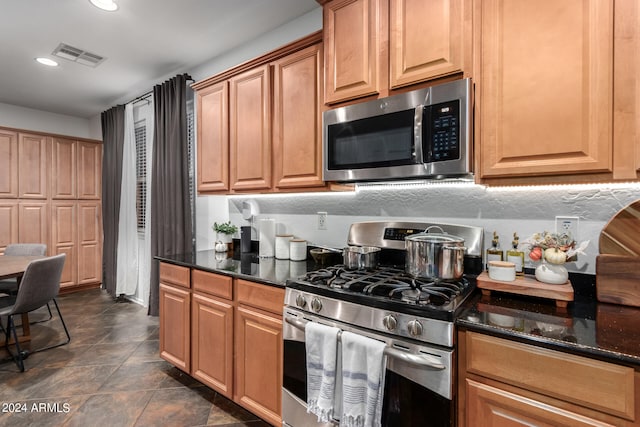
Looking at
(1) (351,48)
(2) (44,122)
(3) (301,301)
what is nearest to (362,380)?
(3) (301,301)

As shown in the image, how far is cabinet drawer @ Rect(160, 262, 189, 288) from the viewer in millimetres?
2205

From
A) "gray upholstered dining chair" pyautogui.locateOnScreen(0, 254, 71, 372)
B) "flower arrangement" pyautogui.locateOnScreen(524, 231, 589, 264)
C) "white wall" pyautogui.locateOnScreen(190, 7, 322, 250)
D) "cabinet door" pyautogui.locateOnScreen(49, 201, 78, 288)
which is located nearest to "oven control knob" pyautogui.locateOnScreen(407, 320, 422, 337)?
"flower arrangement" pyautogui.locateOnScreen(524, 231, 589, 264)

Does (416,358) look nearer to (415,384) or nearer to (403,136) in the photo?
(415,384)

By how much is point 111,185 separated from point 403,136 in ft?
14.9

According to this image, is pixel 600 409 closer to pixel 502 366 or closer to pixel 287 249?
pixel 502 366

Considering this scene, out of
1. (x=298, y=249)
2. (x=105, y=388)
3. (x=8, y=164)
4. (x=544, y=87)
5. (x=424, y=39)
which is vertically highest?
(x=424, y=39)

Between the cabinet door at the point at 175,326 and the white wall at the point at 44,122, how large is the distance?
167 inches

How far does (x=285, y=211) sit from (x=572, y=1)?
6.65ft

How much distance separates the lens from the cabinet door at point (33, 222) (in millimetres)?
4281

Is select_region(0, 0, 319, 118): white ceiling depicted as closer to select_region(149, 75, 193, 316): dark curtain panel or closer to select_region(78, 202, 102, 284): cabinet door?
select_region(149, 75, 193, 316): dark curtain panel

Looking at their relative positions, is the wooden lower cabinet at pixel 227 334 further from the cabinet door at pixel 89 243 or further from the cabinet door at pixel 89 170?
the cabinet door at pixel 89 170

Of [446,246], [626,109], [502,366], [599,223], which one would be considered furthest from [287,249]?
[626,109]

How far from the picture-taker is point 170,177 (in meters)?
3.40

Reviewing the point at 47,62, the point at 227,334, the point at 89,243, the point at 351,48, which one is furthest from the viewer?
the point at 89,243
